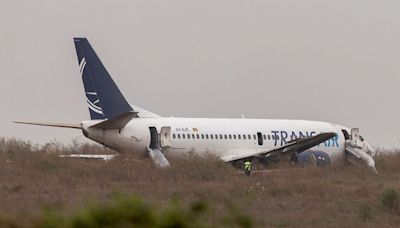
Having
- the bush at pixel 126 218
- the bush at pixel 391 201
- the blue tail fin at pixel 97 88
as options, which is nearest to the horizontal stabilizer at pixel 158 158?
the blue tail fin at pixel 97 88

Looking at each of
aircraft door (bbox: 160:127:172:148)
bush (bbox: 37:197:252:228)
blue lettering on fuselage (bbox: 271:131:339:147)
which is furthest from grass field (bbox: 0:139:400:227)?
bush (bbox: 37:197:252:228)

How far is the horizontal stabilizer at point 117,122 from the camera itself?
42.1 meters

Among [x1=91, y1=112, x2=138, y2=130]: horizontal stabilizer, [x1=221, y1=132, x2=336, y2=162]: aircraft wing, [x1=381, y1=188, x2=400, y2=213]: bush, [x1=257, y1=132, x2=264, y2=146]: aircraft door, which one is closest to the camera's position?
[x1=381, y1=188, x2=400, y2=213]: bush

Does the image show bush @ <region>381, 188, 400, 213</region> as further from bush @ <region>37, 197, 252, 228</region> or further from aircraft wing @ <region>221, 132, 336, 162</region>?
bush @ <region>37, 197, 252, 228</region>

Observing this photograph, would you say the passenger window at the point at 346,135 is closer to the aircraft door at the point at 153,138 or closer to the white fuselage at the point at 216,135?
the white fuselage at the point at 216,135

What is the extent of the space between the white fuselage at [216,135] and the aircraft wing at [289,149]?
168 millimetres

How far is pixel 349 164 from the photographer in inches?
1997

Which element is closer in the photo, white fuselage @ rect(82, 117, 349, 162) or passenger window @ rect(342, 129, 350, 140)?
white fuselage @ rect(82, 117, 349, 162)

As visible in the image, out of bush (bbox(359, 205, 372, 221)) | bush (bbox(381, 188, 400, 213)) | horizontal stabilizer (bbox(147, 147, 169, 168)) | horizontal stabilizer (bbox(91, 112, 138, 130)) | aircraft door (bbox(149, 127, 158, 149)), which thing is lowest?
bush (bbox(359, 205, 372, 221))

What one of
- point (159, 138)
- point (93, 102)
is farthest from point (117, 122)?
point (159, 138)

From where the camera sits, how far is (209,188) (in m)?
33.2

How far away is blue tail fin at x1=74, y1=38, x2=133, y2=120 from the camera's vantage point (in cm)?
4469

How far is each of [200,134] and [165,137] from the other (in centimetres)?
225

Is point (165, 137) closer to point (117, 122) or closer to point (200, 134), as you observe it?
point (200, 134)
